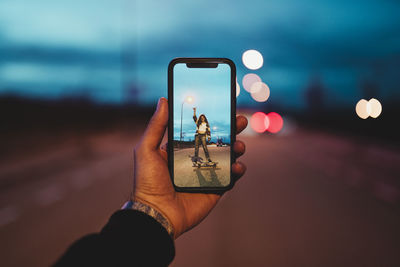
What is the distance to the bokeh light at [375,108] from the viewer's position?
30406 mm

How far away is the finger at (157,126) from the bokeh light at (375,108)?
32.6 m

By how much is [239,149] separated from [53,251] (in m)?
3.46

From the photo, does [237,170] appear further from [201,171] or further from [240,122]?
[240,122]

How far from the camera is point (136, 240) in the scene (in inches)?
72.1

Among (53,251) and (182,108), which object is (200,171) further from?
(53,251)

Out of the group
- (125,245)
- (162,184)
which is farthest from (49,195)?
(125,245)

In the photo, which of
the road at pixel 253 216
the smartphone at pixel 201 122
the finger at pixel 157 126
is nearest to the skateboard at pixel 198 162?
the smartphone at pixel 201 122

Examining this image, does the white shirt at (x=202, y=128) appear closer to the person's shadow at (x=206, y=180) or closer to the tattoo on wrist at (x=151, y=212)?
the person's shadow at (x=206, y=180)

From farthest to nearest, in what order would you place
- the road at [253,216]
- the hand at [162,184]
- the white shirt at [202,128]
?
the road at [253,216] < the white shirt at [202,128] < the hand at [162,184]

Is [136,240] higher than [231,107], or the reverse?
[231,107]

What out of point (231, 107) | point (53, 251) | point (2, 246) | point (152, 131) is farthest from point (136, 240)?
point (2, 246)

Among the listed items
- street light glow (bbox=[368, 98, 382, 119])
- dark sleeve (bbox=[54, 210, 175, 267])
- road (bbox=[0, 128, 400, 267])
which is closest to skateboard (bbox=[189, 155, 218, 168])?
dark sleeve (bbox=[54, 210, 175, 267])

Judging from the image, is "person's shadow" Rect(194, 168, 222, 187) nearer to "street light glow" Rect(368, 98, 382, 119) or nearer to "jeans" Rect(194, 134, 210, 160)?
"jeans" Rect(194, 134, 210, 160)

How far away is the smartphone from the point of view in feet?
8.68
